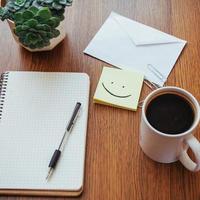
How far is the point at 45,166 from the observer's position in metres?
0.64

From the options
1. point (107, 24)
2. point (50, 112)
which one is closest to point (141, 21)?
point (107, 24)

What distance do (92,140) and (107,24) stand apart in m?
0.30

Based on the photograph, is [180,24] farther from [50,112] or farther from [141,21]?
[50,112]

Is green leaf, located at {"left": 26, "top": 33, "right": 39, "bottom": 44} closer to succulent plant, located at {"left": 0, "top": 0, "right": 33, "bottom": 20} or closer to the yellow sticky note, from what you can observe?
succulent plant, located at {"left": 0, "top": 0, "right": 33, "bottom": 20}

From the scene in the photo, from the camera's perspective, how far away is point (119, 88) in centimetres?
73

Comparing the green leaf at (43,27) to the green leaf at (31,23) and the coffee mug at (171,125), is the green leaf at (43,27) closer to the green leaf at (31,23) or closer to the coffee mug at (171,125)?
the green leaf at (31,23)

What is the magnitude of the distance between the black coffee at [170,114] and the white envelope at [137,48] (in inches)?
5.3

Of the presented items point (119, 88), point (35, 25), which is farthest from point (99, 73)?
point (35, 25)

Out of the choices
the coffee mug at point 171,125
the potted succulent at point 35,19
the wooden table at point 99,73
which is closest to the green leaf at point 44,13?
the potted succulent at point 35,19

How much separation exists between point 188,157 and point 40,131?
286 mm

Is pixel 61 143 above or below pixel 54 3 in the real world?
below

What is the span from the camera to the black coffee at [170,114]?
577mm

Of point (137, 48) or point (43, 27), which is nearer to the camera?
point (43, 27)

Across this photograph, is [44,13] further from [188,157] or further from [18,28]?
[188,157]
